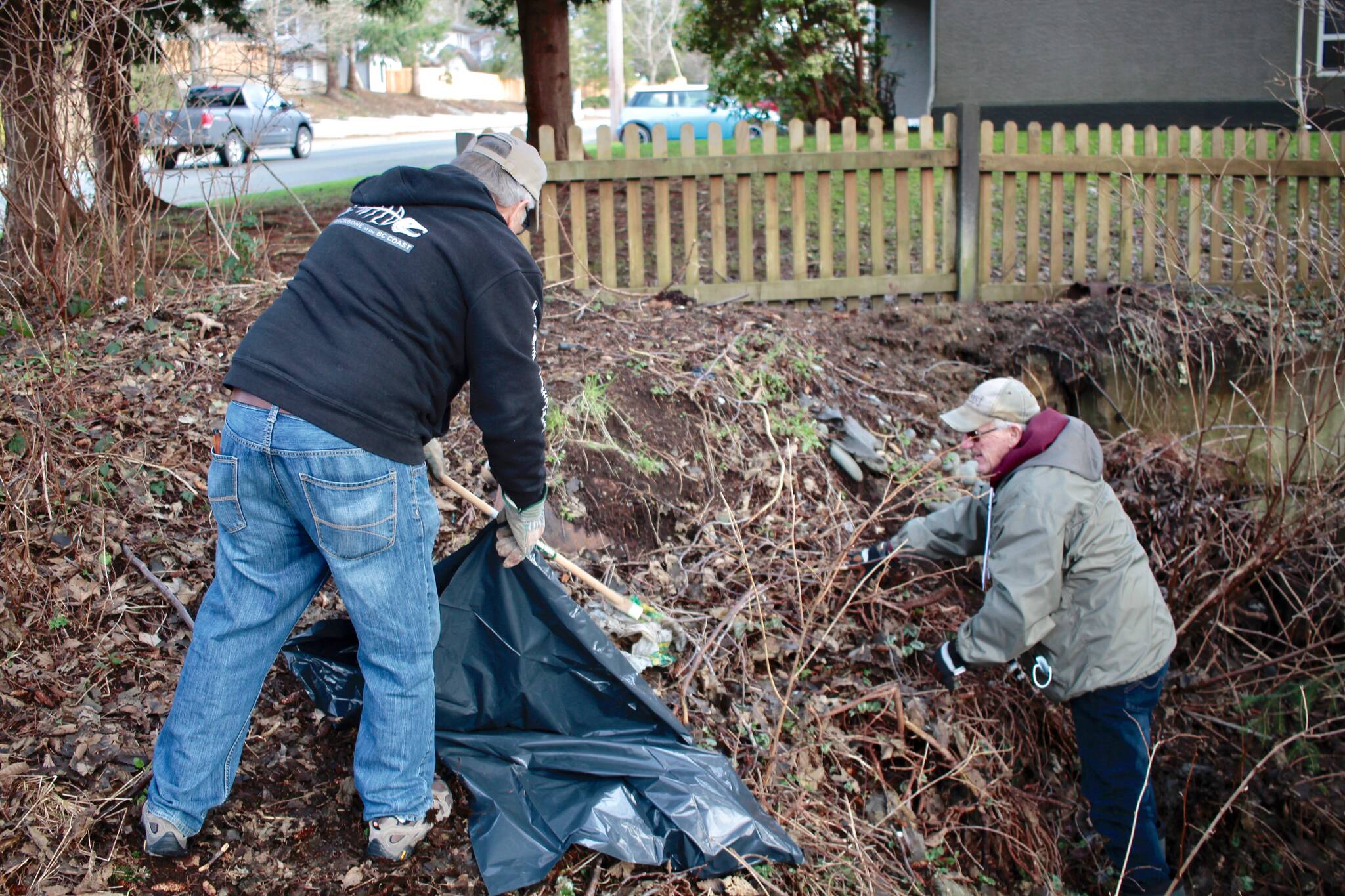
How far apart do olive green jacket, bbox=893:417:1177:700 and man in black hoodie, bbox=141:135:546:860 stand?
1.70 meters

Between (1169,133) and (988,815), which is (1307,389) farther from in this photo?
(988,815)

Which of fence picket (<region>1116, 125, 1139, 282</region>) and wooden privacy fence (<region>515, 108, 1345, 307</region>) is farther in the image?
fence picket (<region>1116, 125, 1139, 282</region>)

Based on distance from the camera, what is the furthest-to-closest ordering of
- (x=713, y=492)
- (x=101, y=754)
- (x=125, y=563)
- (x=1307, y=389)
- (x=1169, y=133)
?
(x=1169, y=133), (x=1307, y=389), (x=713, y=492), (x=125, y=563), (x=101, y=754)

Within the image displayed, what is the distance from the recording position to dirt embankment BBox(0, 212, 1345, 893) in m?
2.93

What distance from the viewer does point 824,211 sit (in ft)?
23.9

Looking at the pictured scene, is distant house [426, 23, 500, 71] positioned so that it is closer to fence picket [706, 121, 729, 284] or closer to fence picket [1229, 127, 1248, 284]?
fence picket [706, 121, 729, 284]

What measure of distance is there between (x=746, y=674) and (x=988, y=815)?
3.29 ft

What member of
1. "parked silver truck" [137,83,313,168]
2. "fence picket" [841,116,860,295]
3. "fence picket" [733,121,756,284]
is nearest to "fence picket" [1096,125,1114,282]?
"fence picket" [841,116,860,295]

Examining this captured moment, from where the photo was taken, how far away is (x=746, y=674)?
378 cm

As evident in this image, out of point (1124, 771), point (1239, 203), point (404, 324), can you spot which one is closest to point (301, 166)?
point (1239, 203)

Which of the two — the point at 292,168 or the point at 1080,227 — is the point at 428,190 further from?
the point at 292,168

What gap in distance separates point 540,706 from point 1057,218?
6.17 meters

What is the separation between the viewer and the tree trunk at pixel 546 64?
8359 mm

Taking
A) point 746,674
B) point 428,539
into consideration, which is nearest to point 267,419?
point 428,539
